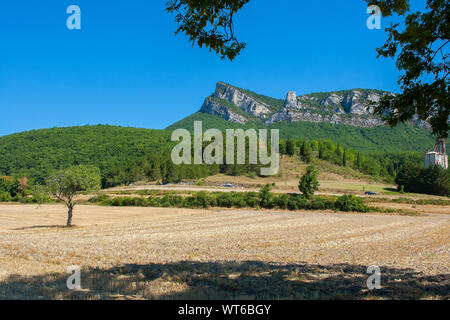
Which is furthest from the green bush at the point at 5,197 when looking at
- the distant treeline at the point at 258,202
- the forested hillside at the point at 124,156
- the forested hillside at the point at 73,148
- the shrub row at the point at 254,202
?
the forested hillside at the point at 73,148

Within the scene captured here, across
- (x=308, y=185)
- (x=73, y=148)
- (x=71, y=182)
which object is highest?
(x=73, y=148)

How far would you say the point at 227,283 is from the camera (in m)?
8.45

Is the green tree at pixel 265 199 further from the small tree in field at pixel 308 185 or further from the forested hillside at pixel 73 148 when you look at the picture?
the forested hillside at pixel 73 148

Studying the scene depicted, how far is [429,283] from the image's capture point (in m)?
9.01

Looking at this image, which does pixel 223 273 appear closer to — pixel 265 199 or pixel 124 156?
pixel 265 199

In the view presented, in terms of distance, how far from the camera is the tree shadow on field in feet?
24.1

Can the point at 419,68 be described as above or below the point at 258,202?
above

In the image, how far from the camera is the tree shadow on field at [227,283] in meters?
7.34

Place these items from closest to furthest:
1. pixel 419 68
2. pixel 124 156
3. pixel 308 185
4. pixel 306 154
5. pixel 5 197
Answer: pixel 419 68, pixel 308 185, pixel 5 197, pixel 306 154, pixel 124 156

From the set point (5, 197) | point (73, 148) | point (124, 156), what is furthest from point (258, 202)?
point (73, 148)

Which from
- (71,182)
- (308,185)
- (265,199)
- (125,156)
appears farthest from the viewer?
(125,156)

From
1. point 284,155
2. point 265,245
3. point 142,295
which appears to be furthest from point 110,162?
point 142,295
